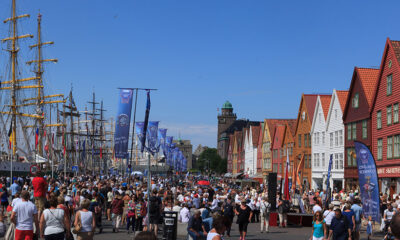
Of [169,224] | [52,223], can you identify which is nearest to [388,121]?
[169,224]

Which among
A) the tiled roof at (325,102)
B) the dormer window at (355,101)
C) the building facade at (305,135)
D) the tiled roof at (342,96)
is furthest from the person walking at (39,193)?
the building facade at (305,135)

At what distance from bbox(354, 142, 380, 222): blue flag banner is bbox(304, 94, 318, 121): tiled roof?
43702mm

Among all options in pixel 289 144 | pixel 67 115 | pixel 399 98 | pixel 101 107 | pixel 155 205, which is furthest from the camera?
pixel 101 107

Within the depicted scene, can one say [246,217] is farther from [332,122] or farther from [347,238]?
[332,122]

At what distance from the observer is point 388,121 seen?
133 feet

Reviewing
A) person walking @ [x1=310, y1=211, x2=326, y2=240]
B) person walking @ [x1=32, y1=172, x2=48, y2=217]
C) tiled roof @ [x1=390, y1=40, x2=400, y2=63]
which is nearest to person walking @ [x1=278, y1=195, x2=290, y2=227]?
person walking @ [x1=310, y1=211, x2=326, y2=240]

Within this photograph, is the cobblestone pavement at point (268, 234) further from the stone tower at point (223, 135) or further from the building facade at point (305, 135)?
the stone tower at point (223, 135)

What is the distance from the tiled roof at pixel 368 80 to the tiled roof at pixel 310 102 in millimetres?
14195

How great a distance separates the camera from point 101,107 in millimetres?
126812

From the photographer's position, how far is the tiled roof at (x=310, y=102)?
61500mm

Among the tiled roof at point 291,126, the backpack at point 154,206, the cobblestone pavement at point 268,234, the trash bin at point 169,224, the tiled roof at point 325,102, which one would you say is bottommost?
the cobblestone pavement at point 268,234

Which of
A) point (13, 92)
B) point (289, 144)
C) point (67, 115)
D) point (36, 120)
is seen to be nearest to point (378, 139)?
point (289, 144)

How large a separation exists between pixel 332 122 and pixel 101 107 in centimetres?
8135

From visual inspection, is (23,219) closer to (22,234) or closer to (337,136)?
(22,234)
